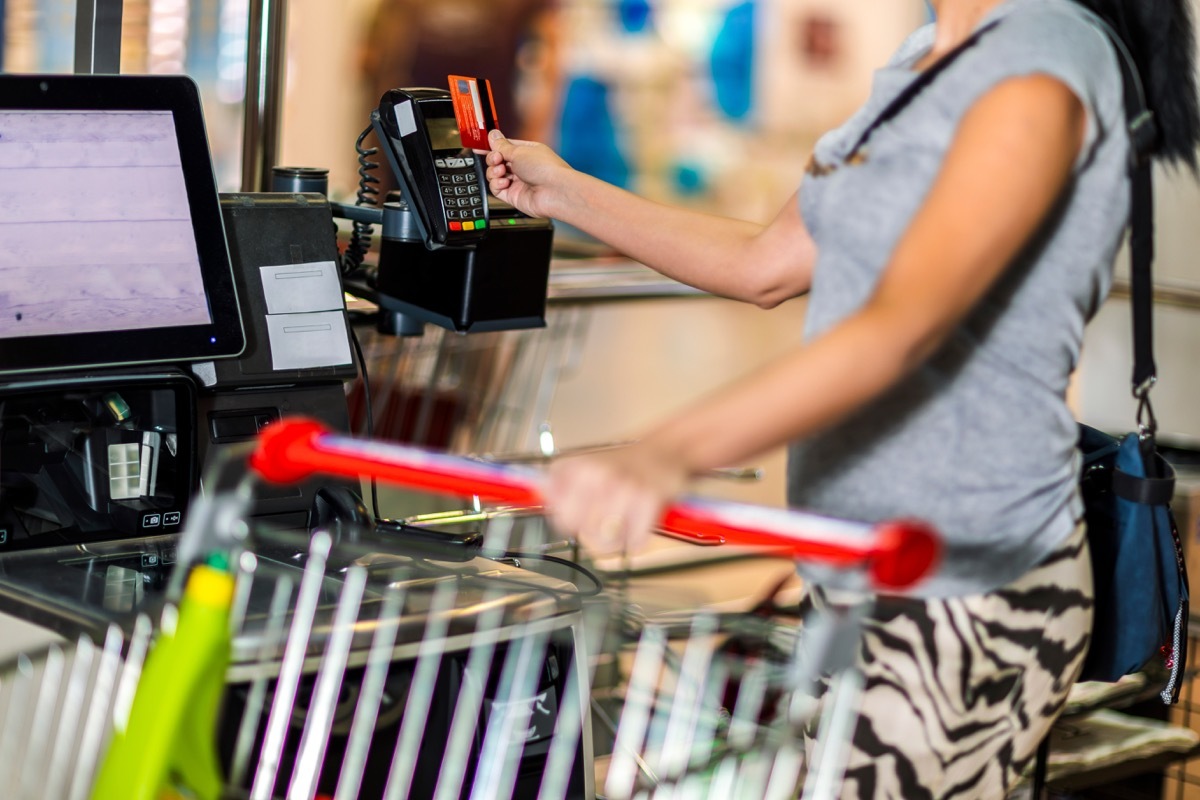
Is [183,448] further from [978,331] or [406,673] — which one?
[978,331]

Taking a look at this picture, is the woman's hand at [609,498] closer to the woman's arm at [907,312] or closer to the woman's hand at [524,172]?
the woman's arm at [907,312]

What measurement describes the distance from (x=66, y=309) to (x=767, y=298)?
2.42 feet

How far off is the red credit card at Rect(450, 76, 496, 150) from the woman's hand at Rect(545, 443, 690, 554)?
0.99m

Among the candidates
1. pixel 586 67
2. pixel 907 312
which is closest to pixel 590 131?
pixel 586 67

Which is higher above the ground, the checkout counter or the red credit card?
the red credit card

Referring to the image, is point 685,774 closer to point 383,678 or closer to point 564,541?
point 383,678

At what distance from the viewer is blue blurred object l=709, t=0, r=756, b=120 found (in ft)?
16.3

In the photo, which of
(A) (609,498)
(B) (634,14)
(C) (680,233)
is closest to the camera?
(A) (609,498)

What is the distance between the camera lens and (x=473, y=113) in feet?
5.70

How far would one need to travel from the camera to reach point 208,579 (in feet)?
3.10

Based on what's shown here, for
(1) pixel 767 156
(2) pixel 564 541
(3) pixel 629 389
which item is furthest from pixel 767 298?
(1) pixel 767 156

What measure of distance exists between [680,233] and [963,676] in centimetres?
58

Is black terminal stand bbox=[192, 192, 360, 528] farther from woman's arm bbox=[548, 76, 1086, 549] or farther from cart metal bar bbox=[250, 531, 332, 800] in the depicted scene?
woman's arm bbox=[548, 76, 1086, 549]

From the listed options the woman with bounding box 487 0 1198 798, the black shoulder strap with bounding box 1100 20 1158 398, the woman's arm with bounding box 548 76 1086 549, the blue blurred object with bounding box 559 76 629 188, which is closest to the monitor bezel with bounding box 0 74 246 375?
the woman with bounding box 487 0 1198 798
